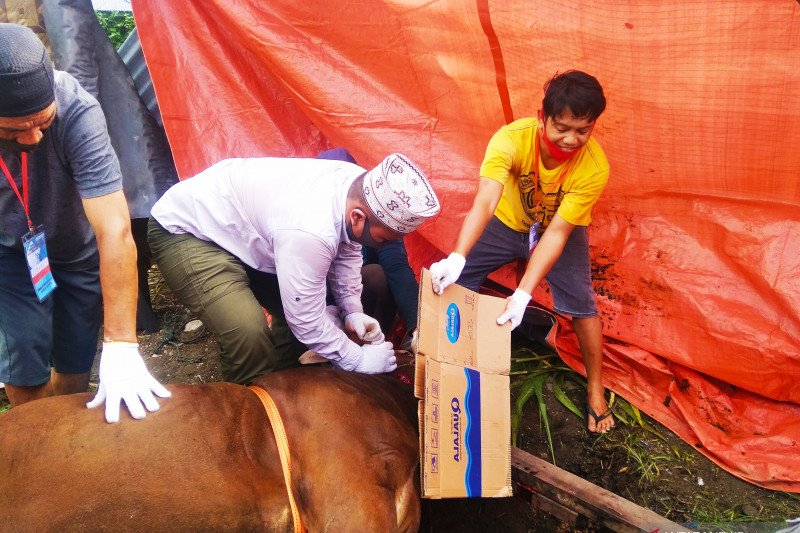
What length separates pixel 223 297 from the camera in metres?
2.28

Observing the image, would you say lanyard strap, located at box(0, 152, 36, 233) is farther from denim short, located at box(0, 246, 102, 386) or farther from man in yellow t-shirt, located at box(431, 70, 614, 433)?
man in yellow t-shirt, located at box(431, 70, 614, 433)

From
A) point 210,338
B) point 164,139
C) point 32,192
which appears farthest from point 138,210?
point 32,192

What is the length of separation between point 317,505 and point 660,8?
2.31 meters

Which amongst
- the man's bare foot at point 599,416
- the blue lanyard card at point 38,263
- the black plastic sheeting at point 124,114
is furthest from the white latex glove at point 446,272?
the black plastic sheeting at point 124,114

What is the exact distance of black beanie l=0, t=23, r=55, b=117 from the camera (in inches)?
62.0

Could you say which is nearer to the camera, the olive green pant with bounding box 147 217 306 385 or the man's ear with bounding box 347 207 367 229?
the man's ear with bounding box 347 207 367 229

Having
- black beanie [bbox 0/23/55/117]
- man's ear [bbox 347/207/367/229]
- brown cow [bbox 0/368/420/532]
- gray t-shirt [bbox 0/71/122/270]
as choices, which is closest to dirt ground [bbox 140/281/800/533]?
brown cow [bbox 0/368/420/532]

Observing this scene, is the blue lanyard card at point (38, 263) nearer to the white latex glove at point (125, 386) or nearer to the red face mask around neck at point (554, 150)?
the white latex glove at point (125, 386)

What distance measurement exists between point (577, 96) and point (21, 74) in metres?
1.86

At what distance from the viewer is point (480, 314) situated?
2168 millimetres

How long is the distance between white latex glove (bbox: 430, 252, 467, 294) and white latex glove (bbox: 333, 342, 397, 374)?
0.47 metres

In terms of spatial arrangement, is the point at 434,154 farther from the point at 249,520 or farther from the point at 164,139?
the point at 249,520

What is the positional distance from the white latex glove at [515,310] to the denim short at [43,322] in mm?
1751

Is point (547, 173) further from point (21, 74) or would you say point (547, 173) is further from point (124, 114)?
point (124, 114)
